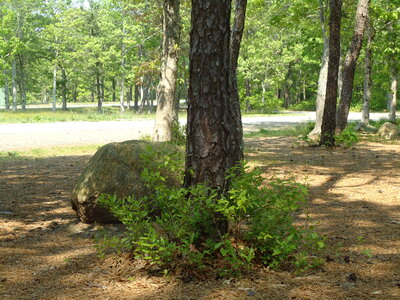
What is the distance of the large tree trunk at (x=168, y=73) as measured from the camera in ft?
35.6

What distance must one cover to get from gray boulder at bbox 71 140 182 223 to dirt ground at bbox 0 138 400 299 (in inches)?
8.8

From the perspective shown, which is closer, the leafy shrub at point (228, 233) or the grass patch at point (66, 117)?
the leafy shrub at point (228, 233)

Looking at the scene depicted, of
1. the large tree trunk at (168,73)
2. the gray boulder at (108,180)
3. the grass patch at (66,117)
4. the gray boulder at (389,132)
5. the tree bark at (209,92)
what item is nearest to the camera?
the tree bark at (209,92)

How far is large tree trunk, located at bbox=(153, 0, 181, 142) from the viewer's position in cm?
1086

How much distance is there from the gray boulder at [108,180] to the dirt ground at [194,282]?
0.22 m

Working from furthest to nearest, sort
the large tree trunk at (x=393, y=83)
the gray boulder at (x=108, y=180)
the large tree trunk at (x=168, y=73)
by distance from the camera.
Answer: the large tree trunk at (x=393, y=83)
the large tree trunk at (x=168, y=73)
the gray boulder at (x=108, y=180)

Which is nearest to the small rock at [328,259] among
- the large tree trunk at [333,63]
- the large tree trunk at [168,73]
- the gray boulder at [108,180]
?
the gray boulder at [108,180]

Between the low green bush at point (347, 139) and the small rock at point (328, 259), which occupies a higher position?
the low green bush at point (347, 139)

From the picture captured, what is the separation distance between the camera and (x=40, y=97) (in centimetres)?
9644

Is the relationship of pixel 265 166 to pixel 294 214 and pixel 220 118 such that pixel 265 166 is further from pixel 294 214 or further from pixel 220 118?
pixel 220 118

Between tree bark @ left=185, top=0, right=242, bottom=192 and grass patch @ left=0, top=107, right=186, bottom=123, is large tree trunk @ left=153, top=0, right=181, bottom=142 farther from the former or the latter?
grass patch @ left=0, top=107, right=186, bottom=123

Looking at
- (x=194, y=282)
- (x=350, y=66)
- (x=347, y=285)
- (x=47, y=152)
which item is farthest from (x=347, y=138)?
(x=194, y=282)

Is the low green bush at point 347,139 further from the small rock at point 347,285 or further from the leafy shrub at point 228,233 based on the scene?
the small rock at point 347,285

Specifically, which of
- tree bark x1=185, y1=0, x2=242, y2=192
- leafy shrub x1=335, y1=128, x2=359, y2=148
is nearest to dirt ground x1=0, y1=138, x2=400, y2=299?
tree bark x1=185, y1=0, x2=242, y2=192
